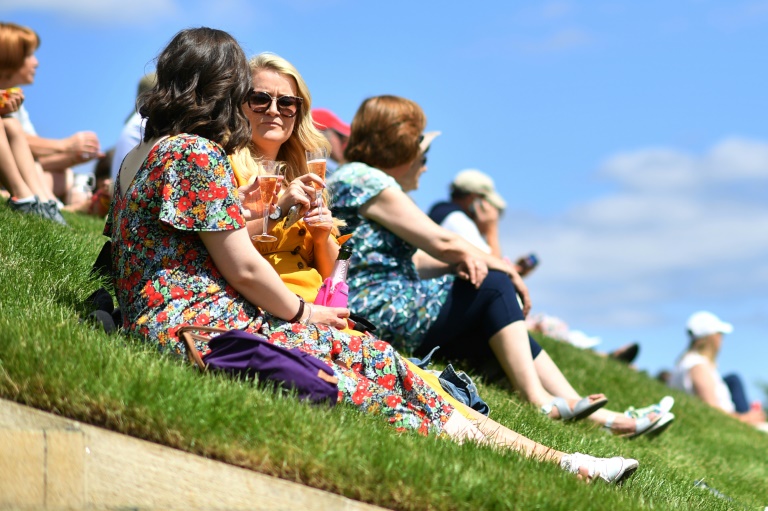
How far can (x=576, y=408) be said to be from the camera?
690 cm

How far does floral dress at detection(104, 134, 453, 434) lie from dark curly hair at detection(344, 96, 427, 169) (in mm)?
2630

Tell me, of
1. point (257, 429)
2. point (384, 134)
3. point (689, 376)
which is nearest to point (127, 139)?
point (384, 134)

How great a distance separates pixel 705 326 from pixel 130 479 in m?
10.7

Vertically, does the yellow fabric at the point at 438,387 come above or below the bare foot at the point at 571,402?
below

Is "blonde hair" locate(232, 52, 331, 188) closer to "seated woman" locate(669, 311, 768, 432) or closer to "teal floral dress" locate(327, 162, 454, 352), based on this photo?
"teal floral dress" locate(327, 162, 454, 352)

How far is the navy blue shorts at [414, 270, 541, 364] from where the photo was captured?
6996 mm

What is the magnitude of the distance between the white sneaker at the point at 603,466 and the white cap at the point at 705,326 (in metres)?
8.97

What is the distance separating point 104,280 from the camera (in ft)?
20.3

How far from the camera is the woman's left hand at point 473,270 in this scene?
692 cm

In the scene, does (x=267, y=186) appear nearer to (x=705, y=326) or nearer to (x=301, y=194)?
(x=301, y=194)

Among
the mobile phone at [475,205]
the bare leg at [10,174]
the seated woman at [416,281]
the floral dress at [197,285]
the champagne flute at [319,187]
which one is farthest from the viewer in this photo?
the mobile phone at [475,205]

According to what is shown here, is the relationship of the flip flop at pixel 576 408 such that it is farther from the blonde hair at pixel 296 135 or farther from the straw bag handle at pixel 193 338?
the straw bag handle at pixel 193 338

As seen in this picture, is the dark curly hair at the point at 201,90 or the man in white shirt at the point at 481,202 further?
the man in white shirt at the point at 481,202

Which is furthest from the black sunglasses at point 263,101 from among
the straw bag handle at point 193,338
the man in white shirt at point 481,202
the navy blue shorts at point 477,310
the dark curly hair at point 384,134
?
the man in white shirt at point 481,202
